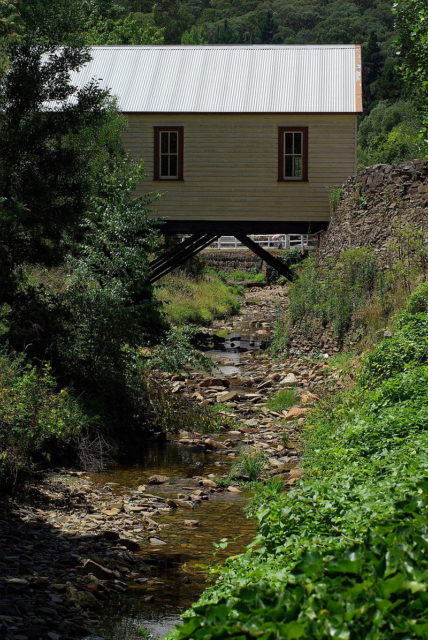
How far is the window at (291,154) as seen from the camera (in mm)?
23797

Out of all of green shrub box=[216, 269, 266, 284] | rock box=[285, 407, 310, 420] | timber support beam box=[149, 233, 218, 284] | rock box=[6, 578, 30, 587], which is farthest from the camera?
green shrub box=[216, 269, 266, 284]

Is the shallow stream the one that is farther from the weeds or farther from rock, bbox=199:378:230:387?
the weeds

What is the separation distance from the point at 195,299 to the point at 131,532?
71.7 ft

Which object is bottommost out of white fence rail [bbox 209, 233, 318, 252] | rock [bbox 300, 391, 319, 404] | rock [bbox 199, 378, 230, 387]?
rock [bbox 199, 378, 230, 387]

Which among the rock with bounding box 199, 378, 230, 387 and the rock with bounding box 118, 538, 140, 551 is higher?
the rock with bounding box 199, 378, 230, 387

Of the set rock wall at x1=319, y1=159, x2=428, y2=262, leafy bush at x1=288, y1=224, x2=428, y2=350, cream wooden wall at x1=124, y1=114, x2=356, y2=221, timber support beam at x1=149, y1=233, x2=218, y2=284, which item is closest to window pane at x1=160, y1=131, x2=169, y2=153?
cream wooden wall at x1=124, y1=114, x2=356, y2=221

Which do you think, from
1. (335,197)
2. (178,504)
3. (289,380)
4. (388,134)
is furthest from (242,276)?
(178,504)

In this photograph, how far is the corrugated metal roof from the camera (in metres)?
23.9

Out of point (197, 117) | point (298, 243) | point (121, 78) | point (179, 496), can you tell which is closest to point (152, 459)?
point (179, 496)

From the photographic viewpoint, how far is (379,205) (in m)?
20.2

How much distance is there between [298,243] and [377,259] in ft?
86.3

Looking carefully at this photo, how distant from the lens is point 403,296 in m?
17.2

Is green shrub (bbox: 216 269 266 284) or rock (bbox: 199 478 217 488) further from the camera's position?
green shrub (bbox: 216 269 266 284)

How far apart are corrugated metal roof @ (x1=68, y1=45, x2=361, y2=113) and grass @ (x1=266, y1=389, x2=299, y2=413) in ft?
31.5
